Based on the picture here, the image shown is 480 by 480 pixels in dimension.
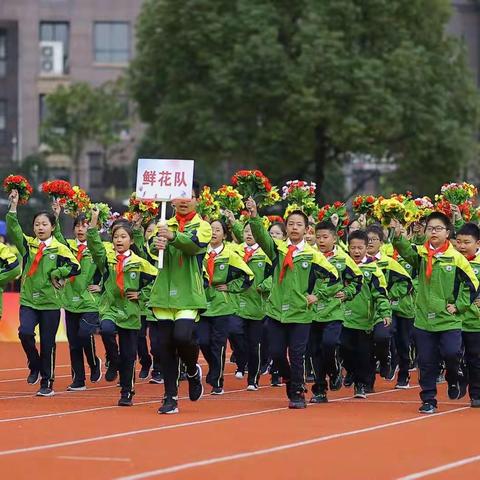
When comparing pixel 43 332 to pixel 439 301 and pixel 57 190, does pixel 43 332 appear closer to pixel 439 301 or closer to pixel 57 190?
pixel 57 190

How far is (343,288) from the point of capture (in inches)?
699

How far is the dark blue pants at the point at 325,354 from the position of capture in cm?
1758

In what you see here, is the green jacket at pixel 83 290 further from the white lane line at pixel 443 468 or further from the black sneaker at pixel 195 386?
the white lane line at pixel 443 468

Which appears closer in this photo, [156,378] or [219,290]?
[219,290]

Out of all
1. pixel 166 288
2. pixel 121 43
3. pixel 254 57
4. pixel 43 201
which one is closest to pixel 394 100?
pixel 254 57

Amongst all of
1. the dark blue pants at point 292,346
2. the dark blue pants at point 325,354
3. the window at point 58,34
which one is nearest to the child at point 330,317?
the dark blue pants at point 325,354

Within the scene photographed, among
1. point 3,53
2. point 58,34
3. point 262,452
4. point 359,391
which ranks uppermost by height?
point 58,34

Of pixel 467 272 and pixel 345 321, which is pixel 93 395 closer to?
pixel 345 321

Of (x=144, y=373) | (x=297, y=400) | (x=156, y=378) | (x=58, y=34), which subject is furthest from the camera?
(x=58, y=34)

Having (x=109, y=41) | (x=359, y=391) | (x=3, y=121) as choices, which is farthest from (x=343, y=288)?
(x=3, y=121)

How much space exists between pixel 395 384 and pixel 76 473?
31.6 feet

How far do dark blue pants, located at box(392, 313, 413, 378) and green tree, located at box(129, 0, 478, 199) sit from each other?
26.0m

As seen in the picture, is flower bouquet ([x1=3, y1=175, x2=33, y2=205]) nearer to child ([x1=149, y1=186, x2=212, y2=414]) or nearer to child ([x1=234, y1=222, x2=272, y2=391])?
child ([x1=149, y1=186, x2=212, y2=414])

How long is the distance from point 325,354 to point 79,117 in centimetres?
4541
